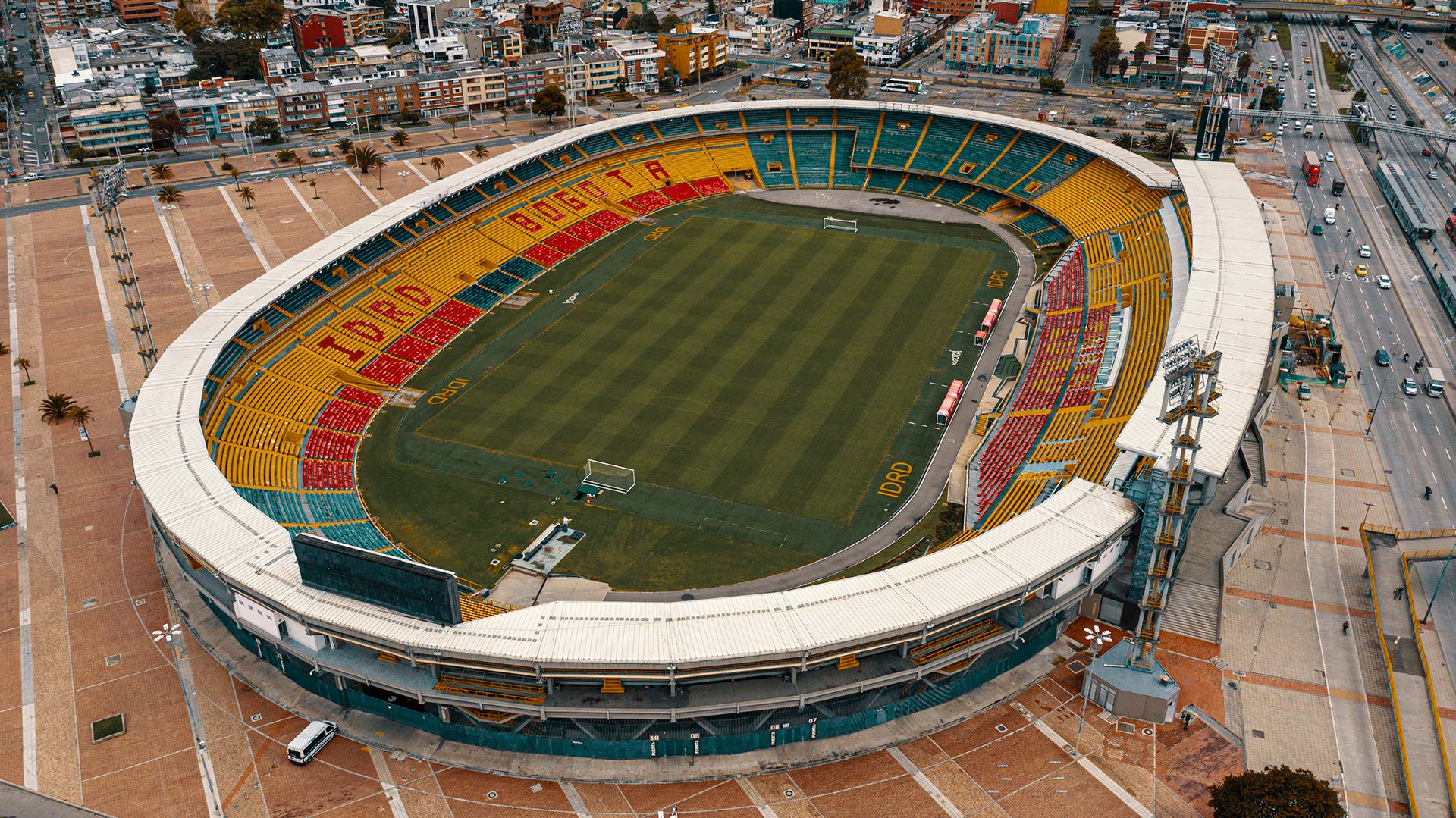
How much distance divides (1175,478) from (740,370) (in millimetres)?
46048

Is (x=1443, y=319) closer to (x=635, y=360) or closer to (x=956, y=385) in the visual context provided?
(x=956, y=385)

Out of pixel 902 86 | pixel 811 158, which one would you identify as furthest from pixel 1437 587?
pixel 902 86

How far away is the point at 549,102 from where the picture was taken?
17338cm

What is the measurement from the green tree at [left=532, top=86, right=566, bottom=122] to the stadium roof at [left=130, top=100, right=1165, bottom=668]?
377 ft

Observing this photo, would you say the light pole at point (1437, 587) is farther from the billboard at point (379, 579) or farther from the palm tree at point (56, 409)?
the palm tree at point (56, 409)

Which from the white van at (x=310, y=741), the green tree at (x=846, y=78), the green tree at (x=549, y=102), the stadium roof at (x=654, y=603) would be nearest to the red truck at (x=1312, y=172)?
the green tree at (x=846, y=78)

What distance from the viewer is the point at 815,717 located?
56.8 m

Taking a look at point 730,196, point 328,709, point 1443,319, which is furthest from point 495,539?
point 1443,319

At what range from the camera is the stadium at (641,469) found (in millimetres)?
54844

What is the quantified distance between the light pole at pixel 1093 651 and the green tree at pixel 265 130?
14828cm

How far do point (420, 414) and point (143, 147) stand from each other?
102 m

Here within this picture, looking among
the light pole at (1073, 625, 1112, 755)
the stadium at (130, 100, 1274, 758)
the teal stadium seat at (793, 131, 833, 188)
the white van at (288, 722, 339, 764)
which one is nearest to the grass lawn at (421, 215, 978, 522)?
the stadium at (130, 100, 1274, 758)

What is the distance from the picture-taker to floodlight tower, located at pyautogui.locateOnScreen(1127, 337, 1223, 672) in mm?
56906

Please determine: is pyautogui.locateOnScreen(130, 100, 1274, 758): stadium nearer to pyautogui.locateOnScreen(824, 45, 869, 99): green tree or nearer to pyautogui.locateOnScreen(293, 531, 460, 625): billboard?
pyautogui.locateOnScreen(293, 531, 460, 625): billboard
